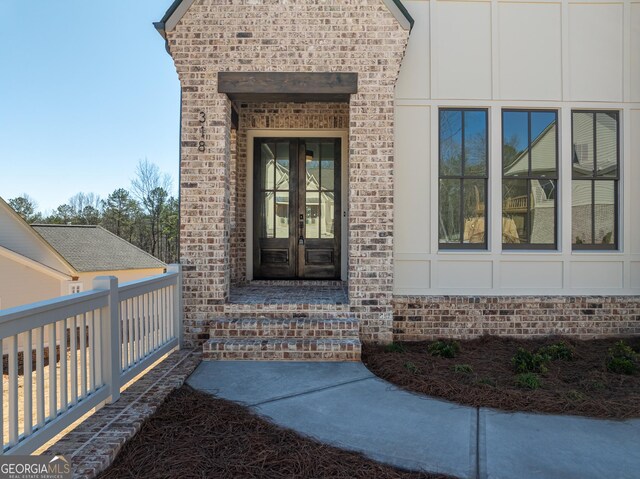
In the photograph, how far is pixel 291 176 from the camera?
6672 millimetres

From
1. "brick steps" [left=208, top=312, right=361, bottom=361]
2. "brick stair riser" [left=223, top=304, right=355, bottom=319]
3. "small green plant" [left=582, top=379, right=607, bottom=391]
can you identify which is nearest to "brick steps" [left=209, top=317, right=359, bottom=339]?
"brick steps" [left=208, top=312, right=361, bottom=361]

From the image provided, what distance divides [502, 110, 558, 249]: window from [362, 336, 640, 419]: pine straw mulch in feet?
4.75

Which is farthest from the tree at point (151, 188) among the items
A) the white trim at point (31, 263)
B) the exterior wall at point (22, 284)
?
the exterior wall at point (22, 284)

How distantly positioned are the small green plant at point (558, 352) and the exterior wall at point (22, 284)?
21567 mm

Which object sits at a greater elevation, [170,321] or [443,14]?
[443,14]

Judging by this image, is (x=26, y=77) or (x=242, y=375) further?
(x=26, y=77)

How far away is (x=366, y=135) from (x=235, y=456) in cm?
371

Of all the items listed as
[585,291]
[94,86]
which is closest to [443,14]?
[585,291]

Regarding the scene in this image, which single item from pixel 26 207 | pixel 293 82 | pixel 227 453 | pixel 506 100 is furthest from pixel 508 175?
pixel 26 207

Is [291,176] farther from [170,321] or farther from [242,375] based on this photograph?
[242,375]

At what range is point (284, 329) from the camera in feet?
14.9

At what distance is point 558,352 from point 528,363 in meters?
0.77

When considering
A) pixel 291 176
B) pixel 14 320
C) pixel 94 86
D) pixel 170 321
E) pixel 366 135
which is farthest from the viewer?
pixel 94 86

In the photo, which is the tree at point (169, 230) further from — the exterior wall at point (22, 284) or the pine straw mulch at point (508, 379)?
the pine straw mulch at point (508, 379)
